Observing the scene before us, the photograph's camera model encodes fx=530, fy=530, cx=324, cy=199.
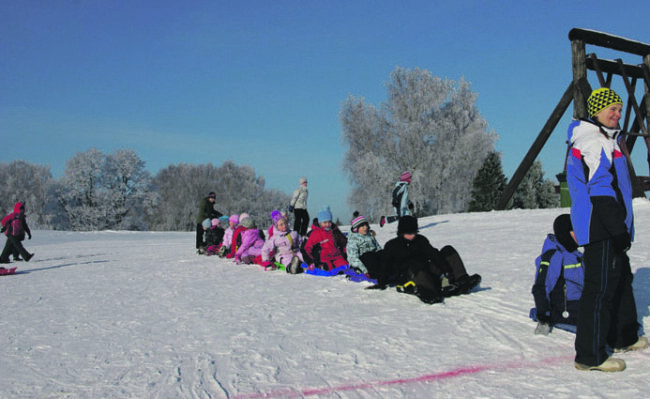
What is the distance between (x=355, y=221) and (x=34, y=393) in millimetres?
5390

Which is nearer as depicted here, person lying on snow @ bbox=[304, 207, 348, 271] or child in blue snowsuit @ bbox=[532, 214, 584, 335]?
child in blue snowsuit @ bbox=[532, 214, 584, 335]

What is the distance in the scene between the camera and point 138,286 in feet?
26.7

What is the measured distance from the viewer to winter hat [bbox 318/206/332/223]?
9.08 metres

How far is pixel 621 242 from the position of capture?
347 cm

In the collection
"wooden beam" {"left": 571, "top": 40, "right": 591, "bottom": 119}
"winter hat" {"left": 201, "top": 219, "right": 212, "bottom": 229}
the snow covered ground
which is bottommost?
the snow covered ground

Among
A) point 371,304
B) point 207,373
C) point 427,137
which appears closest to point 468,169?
point 427,137

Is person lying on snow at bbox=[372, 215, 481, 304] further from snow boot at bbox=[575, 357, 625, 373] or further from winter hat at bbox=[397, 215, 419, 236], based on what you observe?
snow boot at bbox=[575, 357, 625, 373]

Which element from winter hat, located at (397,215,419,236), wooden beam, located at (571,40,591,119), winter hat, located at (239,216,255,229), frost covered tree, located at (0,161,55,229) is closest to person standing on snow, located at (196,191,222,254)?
winter hat, located at (239,216,255,229)

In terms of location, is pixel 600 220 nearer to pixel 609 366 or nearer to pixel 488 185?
pixel 609 366

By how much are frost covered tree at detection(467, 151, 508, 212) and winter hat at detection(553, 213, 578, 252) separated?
27705 millimetres

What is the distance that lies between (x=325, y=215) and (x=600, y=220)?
5981 millimetres

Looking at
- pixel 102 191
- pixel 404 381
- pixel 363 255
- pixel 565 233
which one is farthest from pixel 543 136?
pixel 102 191

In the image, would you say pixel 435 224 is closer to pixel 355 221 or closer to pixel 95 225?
pixel 355 221

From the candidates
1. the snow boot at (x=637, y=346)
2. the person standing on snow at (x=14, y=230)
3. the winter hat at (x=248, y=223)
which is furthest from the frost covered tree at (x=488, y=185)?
the snow boot at (x=637, y=346)
